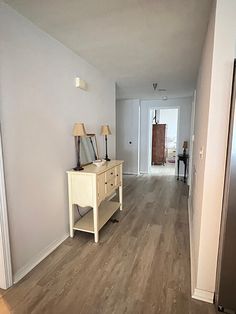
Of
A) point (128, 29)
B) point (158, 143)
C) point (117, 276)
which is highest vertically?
point (128, 29)

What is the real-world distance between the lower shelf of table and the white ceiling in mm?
2209

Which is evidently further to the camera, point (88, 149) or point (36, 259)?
point (88, 149)

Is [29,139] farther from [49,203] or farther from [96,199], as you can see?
[96,199]

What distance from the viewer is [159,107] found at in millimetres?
5793

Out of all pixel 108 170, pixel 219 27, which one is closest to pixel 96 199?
pixel 108 170

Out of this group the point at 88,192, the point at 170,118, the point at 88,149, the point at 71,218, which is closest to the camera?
the point at 88,192

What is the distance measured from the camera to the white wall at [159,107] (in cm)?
544

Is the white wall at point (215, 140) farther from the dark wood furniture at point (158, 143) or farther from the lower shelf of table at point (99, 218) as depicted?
the dark wood furniture at point (158, 143)

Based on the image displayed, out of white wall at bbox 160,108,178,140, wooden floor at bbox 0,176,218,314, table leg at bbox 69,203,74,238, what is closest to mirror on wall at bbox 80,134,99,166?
table leg at bbox 69,203,74,238

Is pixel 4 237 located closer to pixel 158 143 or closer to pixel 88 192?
pixel 88 192

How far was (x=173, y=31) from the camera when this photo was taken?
1894mm

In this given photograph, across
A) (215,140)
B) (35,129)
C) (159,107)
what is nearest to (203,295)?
(215,140)

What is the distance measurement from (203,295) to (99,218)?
148 cm

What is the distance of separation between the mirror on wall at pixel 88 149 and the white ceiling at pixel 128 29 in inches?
44.2
